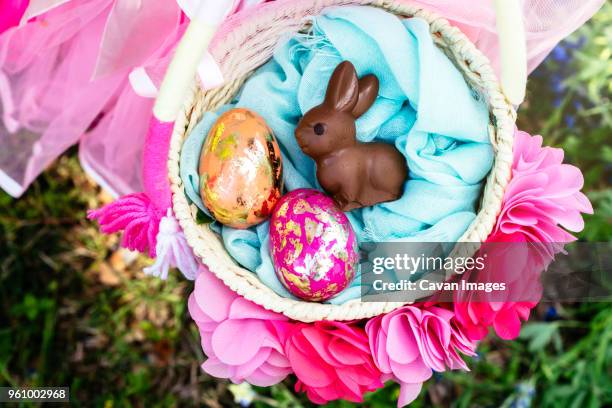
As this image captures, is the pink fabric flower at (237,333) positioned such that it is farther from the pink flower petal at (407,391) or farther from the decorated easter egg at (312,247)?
the pink flower petal at (407,391)

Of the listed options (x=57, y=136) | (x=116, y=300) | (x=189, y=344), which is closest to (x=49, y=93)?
(x=57, y=136)

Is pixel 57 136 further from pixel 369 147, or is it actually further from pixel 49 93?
pixel 369 147

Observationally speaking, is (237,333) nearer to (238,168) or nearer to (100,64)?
(238,168)

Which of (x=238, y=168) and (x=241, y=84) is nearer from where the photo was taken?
(x=238, y=168)

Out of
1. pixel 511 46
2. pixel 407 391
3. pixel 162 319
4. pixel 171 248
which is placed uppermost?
pixel 511 46

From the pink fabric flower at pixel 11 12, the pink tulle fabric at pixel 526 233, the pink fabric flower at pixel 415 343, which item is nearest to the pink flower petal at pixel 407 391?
the pink fabric flower at pixel 415 343

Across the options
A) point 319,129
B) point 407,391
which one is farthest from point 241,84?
point 407,391

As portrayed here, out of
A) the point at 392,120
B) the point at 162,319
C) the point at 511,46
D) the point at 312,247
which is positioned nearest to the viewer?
the point at 511,46
